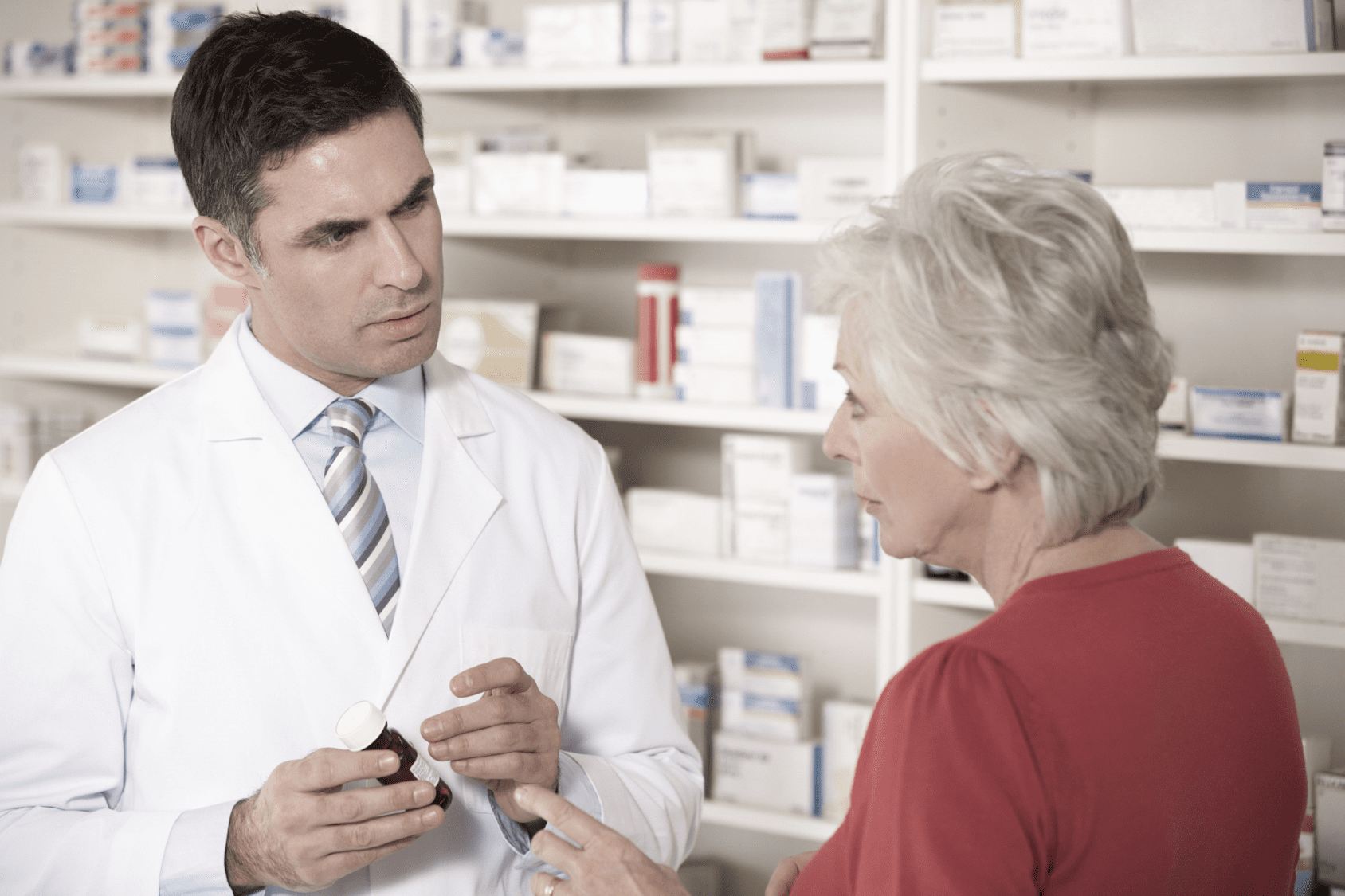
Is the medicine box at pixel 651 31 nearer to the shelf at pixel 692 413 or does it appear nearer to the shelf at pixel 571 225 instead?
the shelf at pixel 571 225

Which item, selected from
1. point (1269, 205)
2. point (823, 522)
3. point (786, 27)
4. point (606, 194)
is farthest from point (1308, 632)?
point (606, 194)

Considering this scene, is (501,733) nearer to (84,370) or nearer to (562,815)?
(562,815)

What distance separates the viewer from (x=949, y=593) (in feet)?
7.36

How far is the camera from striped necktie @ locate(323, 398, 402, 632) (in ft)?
4.36

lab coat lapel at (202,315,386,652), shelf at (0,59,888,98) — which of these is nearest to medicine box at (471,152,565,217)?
shelf at (0,59,888,98)

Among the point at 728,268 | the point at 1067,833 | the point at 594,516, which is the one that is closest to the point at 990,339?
the point at 1067,833

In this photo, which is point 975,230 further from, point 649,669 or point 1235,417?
point 1235,417

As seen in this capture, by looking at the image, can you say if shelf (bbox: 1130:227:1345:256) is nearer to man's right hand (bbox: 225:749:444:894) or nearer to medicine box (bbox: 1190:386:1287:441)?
medicine box (bbox: 1190:386:1287:441)

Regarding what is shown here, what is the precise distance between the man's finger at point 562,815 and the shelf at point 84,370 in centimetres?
206

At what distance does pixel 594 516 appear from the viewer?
1496 mm

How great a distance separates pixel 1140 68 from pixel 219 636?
168 cm

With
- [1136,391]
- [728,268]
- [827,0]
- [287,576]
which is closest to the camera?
[1136,391]

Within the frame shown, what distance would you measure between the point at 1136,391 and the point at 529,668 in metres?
0.75

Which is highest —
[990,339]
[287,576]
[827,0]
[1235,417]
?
[827,0]
